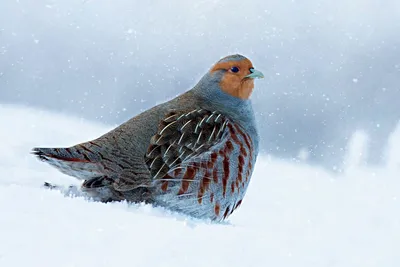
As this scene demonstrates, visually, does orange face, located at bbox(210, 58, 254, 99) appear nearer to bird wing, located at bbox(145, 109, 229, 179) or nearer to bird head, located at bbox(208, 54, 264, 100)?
bird head, located at bbox(208, 54, 264, 100)

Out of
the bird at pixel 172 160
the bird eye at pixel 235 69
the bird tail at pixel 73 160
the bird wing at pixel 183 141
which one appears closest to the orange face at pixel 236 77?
the bird eye at pixel 235 69

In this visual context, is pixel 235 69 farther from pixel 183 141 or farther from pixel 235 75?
pixel 183 141

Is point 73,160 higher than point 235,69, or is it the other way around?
point 235,69

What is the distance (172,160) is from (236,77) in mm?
949

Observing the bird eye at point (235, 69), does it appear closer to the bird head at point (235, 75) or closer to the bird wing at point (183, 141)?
the bird head at point (235, 75)

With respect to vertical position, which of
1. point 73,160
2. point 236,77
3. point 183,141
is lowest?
point 73,160

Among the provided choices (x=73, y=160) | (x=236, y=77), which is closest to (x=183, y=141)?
(x=73, y=160)

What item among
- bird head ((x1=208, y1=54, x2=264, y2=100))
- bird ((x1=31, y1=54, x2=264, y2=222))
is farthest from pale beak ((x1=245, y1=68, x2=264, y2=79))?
bird ((x1=31, y1=54, x2=264, y2=222))

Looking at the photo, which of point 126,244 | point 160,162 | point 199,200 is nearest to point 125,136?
point 160,162

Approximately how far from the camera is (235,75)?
4.09 metres

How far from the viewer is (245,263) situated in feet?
7.32

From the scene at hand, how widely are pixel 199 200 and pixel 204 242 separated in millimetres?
1126

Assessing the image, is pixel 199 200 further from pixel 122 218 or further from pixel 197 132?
pixel 122 218

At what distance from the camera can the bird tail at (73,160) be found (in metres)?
3.24
